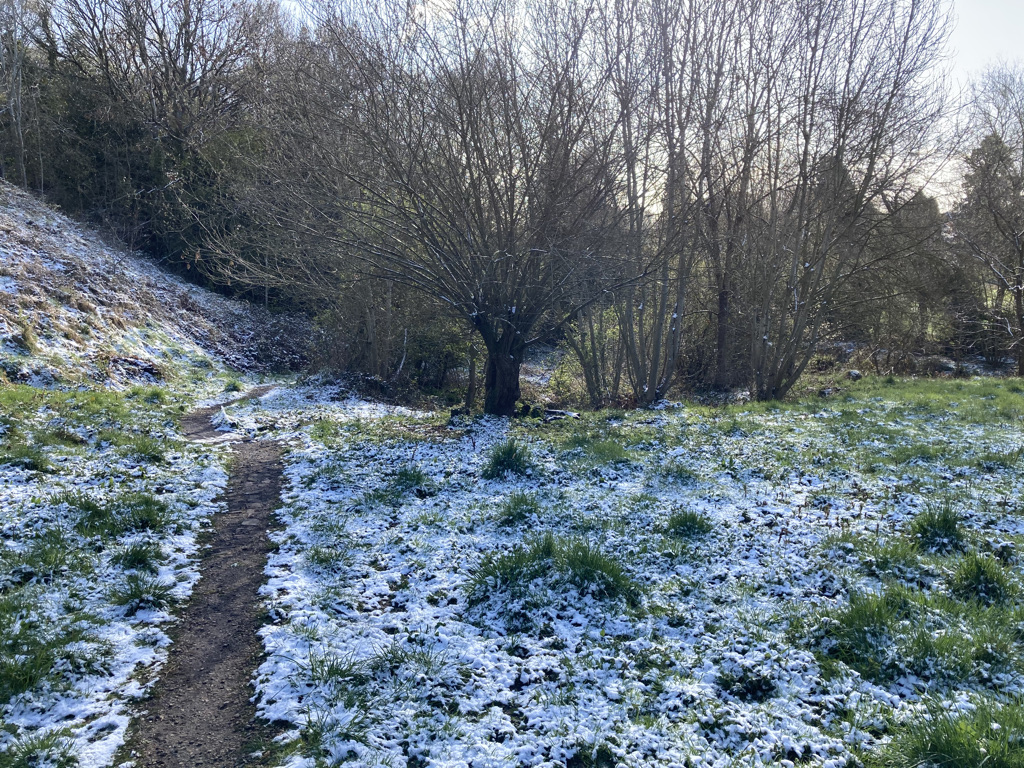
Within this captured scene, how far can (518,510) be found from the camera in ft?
22.0

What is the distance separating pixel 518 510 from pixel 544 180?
283 inches

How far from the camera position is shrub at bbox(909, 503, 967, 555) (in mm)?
5477

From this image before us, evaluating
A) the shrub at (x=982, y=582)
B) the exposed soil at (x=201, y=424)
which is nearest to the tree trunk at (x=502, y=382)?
the exposed soil at (x=201, y=424)

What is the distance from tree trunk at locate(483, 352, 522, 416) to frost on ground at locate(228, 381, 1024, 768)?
4223mm

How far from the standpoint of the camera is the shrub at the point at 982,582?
15.4ft

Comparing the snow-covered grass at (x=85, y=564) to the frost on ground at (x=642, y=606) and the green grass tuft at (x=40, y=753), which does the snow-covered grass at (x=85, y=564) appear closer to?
the green grass tuft at (x=40, y=753)

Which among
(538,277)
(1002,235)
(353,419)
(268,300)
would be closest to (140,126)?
(268,300)

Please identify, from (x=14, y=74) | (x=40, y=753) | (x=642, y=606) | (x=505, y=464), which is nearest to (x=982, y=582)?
(x=642, y=606)

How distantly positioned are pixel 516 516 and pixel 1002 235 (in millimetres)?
24979

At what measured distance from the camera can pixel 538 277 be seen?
12047 mm

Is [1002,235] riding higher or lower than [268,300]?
higher

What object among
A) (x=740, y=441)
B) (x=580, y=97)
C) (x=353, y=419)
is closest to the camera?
(x=740, y=441)

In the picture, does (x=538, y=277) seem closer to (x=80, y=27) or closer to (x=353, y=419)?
(x=353, y=419)

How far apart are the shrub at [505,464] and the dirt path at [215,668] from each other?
2.79 metres
